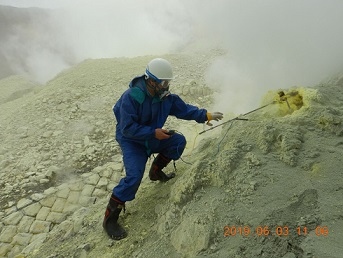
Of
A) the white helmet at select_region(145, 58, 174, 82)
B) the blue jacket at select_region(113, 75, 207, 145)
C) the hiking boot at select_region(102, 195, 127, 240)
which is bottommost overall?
the hiking boot at select_region(102, 195, 127, 240)

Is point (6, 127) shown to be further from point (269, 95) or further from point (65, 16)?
point (65, 16)

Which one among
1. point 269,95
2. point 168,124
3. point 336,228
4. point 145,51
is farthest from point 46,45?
point 336,228

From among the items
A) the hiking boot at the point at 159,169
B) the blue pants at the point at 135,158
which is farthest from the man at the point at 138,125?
the hiking boot at the point at 159,169

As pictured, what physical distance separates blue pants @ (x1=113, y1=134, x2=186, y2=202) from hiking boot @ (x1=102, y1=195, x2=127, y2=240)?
0.09m

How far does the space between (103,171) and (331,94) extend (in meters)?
3.65

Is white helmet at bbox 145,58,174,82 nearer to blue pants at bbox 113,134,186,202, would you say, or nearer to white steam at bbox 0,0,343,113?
blue pants at bbox 113,134,186,202

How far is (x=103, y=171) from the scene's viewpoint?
5.63 m

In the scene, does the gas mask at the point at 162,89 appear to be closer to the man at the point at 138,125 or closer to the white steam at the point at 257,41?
the man at the point at 138,125

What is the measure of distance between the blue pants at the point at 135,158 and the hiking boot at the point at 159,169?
0.45 feet
